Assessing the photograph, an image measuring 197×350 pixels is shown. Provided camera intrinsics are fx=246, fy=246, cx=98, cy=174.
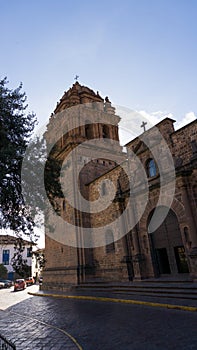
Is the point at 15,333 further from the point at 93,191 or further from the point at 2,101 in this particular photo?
the point at 93,191

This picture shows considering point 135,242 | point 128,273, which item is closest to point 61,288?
point 128,273

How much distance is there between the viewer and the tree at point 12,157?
22.7 ft

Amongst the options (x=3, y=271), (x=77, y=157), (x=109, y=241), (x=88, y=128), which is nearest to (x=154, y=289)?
(x=109, y=241)

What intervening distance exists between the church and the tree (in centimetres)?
117

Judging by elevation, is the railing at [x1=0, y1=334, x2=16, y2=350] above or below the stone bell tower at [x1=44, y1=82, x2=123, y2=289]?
below

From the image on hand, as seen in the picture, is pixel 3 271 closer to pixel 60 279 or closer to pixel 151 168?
pixel 60 279

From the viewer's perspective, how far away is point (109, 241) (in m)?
17.2

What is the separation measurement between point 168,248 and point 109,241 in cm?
491

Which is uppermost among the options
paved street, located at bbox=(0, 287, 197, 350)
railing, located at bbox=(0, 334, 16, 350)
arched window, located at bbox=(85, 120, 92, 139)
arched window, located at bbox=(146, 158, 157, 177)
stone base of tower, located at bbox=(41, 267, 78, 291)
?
arched window, located at bbox=(85, 120, 92, 139)

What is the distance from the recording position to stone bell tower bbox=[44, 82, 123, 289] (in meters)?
17.6

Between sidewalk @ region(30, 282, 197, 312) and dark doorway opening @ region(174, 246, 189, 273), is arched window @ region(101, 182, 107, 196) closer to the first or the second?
sidewalk @ region(30, 282, 197, 312)

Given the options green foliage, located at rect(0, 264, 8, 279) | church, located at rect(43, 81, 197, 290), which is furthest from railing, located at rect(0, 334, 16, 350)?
green foliage, located at rect(0, 264, 8, 279)

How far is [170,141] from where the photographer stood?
45.9 feet

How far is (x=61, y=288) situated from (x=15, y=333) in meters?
11.4
